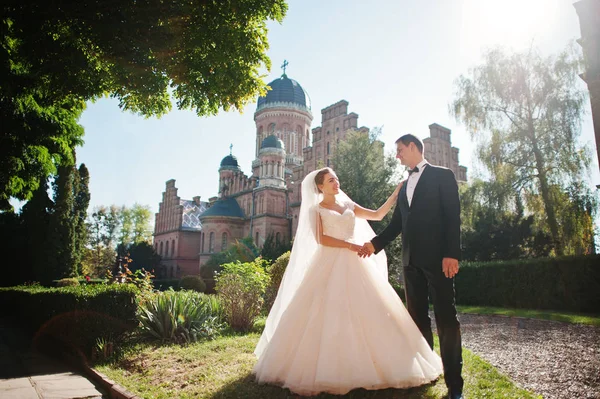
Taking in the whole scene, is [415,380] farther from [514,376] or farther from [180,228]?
[180,228]


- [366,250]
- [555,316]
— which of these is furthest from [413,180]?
[555,316]

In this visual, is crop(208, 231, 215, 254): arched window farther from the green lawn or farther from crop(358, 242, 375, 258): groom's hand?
crop(358, 242, 375, 258): groom's hand

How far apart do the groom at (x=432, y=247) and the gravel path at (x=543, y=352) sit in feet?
4.68

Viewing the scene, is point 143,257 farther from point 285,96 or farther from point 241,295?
point 241,295

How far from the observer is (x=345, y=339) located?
12.7ft

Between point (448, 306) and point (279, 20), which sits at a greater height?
point (279, 20)

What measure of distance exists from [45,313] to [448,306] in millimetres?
8311

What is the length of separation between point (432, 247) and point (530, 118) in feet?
56.8

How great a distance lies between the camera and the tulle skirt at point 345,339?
370 cm

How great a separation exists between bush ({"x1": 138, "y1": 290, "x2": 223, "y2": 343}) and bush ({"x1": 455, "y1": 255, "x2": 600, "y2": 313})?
466 inches

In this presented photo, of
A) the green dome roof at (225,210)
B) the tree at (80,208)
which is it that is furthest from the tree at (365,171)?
the green dome roof at (225,210)

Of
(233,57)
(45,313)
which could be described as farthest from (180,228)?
(233,57)

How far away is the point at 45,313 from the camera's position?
26.8 feet

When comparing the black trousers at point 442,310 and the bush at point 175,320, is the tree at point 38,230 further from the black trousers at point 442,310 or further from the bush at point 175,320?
the black trousers at point 442,310
